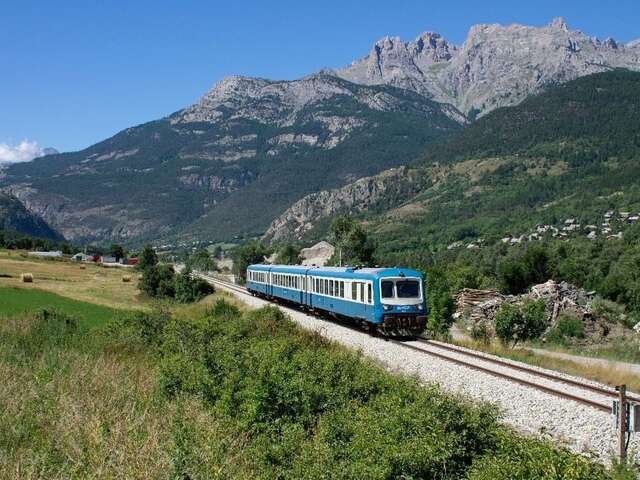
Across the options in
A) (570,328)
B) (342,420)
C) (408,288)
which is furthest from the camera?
(570,328)

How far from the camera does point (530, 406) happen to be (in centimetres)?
1353

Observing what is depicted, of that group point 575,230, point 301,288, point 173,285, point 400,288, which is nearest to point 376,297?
point 400,288

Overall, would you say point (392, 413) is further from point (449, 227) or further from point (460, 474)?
point (449, 227)

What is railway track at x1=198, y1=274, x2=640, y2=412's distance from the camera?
1436 cm

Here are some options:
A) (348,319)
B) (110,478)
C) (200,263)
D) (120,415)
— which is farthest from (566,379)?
(200,263)

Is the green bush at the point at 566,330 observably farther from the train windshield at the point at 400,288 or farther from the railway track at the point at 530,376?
the railway track at the point at 530,376

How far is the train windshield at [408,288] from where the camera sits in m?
25.9

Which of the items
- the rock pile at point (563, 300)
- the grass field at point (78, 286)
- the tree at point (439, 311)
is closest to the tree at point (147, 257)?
the grass field at point (78, 286)

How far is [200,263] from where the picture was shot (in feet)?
494

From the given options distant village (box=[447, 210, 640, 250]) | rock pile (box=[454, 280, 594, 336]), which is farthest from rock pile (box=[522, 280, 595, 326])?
distant village (box=[447, 210, 640, 250])

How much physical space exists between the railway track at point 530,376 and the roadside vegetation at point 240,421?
3724 millimetres

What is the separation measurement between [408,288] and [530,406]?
12.7 m

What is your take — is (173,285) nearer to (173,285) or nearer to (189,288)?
(173,285)

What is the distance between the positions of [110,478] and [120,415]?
11.3ft
